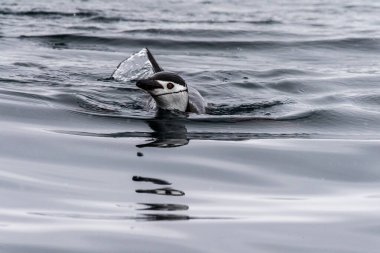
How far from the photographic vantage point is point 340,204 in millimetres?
6855

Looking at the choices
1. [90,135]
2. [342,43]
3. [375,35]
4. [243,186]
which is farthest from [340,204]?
[375,35]

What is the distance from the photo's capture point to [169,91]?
1002cm

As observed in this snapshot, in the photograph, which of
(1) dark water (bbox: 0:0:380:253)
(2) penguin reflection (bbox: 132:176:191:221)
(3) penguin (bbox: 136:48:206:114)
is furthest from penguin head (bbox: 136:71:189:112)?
(2) penguin reflection (bbox: 132:176:191:221)

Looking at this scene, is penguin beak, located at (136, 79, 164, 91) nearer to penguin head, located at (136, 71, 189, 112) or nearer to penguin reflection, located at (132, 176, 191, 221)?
penguin head, located at (136, 71, 189, 112)

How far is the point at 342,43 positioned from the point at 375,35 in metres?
1.23

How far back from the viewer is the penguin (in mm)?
9830

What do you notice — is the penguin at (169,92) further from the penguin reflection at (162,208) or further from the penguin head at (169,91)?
A: the penguin reflection at (162,208)

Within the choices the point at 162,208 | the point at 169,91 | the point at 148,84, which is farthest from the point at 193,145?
the point at 162,208

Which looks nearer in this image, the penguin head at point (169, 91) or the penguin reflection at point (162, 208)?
the penguin reflection at point (162, 208)

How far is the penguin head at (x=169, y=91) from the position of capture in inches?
389

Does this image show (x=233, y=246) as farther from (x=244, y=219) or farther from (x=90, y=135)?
(x=90, y=135)

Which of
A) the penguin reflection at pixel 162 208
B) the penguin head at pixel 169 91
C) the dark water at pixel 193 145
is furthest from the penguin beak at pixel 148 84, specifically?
the penguin reflection at pixel 162 208

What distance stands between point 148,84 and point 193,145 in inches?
48.5

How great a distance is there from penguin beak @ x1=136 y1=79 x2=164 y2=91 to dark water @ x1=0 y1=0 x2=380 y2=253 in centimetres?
30
